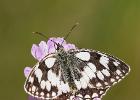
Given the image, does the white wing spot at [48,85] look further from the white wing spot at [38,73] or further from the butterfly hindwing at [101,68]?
the butterfly hindwing at [101,68]

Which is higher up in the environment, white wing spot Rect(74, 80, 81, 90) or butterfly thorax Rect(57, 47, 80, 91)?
butterfly thorax Rect(57, 47, 80, 91)

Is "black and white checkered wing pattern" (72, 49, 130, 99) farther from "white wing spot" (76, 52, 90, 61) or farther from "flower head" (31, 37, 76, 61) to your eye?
"flower head" (31, 37, 76, 61)

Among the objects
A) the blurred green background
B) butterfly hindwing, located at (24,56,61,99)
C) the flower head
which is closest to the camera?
butterfly hindwing, located at (24,56,61,99)

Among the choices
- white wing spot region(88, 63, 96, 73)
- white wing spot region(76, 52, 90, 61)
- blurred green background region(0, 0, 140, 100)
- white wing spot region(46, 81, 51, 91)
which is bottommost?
white wing spot region(46, 81, 51, 91)

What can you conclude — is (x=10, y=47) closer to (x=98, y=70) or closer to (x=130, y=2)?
(x=130, y=2)

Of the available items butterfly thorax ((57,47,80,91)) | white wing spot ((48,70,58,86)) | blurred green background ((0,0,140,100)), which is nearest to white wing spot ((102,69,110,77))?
butterfly thorax ((57,47,80,91))

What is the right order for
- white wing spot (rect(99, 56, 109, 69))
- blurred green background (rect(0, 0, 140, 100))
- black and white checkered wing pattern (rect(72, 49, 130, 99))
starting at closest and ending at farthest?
black and white checkered wing pattern (rect(72, 49, 130, 99)) → white wing spot (rect(99, 56, 109, 69)) → blurred green background (rect(0, 0, 140, 100))

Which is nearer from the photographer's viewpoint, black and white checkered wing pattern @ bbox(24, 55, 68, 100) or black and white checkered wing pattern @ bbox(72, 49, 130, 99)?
black and white checkered wing pattern @ bbox(24, 55, 68, 100)
